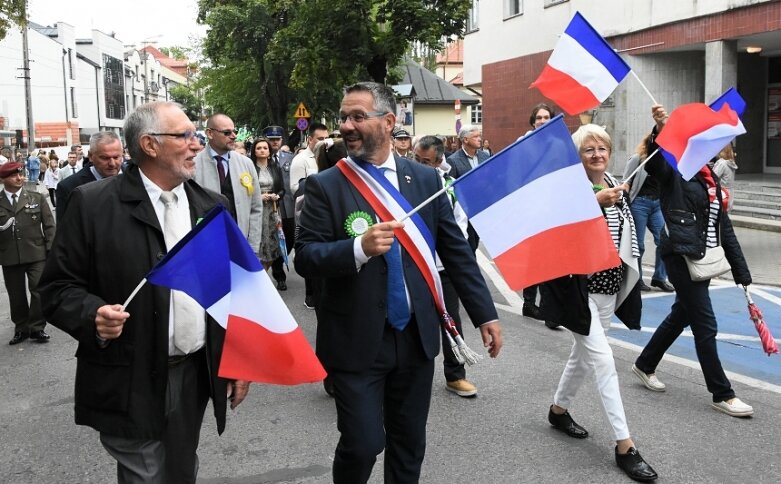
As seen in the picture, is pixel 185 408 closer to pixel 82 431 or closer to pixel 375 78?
pixel 82 431

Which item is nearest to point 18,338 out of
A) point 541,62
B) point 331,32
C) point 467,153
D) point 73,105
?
point 467,153

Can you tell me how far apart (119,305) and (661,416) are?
3.76 m

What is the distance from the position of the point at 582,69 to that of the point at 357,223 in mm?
2752

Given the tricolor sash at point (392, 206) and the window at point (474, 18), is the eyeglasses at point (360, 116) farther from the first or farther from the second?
the window at point (474, 18)

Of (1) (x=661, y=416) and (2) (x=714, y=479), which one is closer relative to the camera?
(2) (x=714, y=479)

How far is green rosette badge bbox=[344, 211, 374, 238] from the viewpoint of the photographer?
312 centimetres

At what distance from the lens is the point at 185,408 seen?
2982mm

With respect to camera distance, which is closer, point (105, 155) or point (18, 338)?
point (105, 155)

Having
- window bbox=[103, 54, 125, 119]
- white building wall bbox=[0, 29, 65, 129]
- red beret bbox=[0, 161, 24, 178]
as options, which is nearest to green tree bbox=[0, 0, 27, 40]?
red beret bbox=[0, 161, 24, 178]

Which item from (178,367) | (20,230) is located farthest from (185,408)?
(20,230)

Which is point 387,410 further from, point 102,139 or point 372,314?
point 102,139

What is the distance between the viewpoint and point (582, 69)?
517 centimetres

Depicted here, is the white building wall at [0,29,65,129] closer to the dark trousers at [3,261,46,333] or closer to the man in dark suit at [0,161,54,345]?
the man in dark suit at [0,161,54,345]

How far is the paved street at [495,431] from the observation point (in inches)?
166
